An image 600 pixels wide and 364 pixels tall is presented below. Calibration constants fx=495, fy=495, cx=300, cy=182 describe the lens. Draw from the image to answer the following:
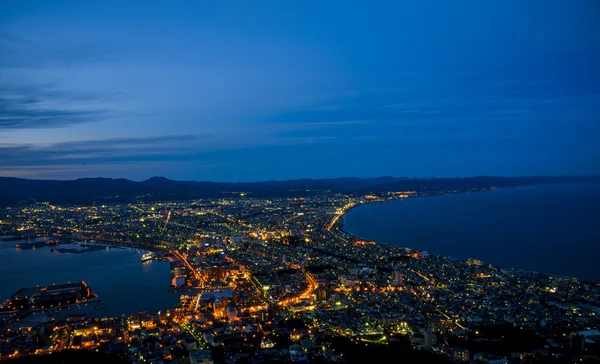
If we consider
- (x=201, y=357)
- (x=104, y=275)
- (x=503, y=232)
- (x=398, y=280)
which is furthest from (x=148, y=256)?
(x=503, y=232)

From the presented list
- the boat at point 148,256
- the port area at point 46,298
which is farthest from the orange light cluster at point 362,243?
the port area at point 46,298

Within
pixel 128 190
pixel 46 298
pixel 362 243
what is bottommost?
pixel 46 298

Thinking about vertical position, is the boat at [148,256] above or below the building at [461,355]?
above

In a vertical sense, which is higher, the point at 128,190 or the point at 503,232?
the point at 128,190

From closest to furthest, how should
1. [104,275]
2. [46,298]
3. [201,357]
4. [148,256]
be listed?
1. [201,357]
2. [46,298]
3. [104,275]
4. [148,256]

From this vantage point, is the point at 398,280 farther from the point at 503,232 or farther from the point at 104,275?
the point at 503,232

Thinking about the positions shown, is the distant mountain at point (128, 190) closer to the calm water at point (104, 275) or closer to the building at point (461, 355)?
the calm water at point (104, 275)

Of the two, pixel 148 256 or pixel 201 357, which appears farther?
pixel 148 256
